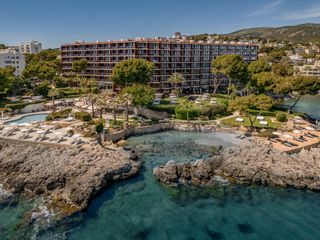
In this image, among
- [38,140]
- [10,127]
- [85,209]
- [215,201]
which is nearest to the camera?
[85,209]

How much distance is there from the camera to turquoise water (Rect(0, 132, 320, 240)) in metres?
29.6

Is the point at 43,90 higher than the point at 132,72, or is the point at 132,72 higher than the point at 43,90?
the point at 132,72

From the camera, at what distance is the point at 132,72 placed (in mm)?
77625

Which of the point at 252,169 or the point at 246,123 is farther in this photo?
the point at 246,123

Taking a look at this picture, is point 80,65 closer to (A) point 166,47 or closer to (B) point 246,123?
(A) point 166,47

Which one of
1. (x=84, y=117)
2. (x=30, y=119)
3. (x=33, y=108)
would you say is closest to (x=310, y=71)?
(x=84, y=117)

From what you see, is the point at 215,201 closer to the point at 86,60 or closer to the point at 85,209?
the point at 85,209

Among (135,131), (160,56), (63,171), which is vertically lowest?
(63,171)

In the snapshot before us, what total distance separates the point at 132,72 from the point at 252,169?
45.9 meters

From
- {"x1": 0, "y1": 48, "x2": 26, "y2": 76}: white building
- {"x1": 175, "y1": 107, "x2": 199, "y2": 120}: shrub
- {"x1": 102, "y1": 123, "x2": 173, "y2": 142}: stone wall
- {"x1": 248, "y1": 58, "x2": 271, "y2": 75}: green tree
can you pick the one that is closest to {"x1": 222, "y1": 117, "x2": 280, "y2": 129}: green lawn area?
{"x1": 175, "y1": 107, "x2": 199, "y2": 120}: shrub

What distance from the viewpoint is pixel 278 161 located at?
43.6 meters

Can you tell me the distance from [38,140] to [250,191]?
36.3 m

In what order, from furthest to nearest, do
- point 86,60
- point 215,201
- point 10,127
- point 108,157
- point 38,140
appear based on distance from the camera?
point 86,60 < point 10,127 < point 38,140 < point 108,157 < point 215,201

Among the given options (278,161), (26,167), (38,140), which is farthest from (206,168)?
(38,140)
